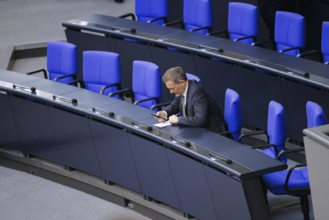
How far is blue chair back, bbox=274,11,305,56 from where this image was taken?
7.71m

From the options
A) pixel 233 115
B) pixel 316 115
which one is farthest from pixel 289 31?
pixel 316 115

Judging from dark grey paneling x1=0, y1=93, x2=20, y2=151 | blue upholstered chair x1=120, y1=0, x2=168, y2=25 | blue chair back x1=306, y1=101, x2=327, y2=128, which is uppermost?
blue chair back x1=306, y1=101, x2=327, y2=128

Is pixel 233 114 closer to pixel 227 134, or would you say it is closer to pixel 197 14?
pixel 227 134

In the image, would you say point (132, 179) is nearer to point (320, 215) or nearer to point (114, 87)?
point (114, 87)

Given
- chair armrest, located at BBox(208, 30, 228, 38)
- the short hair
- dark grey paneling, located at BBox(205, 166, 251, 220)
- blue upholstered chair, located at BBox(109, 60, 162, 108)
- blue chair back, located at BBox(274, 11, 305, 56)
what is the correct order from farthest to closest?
chair armrest, located at BBox(208, 30, 228, 38), blue chair back, located at BBox(274, 11, 305, 56), blue upholstered chair, located at BBox(109, 60, 162, 108), the short hair, dark grey paneling, located at BBox(205, 166, 251, 220)

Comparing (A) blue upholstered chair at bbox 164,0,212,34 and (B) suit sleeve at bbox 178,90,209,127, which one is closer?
(B) suit sleeve at bbox 178,90,209,127

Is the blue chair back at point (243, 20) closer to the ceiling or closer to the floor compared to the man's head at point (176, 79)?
closer to the floor

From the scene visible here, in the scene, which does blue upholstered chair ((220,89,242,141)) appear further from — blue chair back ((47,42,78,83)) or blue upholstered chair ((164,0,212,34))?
blue upholstered chair ((164,0,212,34))

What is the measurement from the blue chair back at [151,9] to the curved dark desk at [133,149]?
2.17 m

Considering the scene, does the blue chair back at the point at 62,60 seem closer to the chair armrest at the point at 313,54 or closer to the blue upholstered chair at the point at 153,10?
the blue upholstered chair at the point at 153,10

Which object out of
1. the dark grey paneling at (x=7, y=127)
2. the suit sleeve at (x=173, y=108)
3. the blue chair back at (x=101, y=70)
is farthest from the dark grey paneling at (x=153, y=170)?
the dark grey paneling at (x=7, y=127)

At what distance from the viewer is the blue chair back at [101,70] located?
7.41 meters

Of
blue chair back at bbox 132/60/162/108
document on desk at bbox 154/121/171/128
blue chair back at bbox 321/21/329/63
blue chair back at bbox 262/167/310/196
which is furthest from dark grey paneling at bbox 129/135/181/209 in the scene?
blue chair back at bbox 321/21/329/63

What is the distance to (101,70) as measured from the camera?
7520 millimetres
